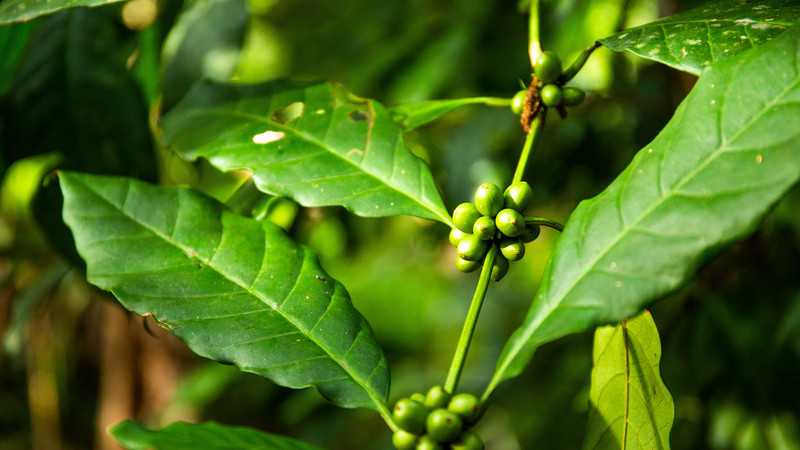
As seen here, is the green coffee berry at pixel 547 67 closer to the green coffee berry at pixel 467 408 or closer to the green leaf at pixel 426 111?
the green leaf at pixel 426 111

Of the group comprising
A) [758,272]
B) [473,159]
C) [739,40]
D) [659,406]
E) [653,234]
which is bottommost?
[758,272]

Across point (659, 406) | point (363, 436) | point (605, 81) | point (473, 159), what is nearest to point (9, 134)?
point (473, 159)

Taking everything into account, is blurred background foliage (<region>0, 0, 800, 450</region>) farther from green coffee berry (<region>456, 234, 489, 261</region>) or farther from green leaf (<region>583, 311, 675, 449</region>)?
green leaf (<region>583, 311, 675, 449</region>)

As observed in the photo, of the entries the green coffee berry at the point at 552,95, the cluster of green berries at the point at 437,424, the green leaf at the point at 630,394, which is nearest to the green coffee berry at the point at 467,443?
the cluster of green berries at the point at 437,424

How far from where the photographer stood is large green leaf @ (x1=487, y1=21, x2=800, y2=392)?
1.35ft

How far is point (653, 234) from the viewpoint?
1.45ft

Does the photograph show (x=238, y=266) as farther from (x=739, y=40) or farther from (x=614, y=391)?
(x=739, y=40)

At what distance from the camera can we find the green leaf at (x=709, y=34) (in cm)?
55

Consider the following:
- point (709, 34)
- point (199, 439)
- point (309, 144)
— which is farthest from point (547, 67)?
point (199, 439)

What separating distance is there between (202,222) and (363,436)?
5.71 feet

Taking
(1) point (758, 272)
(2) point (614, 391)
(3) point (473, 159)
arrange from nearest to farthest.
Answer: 1. (2) point (614, 391)
2. (3) point (473, 159)
3. (1) point (758, 272)

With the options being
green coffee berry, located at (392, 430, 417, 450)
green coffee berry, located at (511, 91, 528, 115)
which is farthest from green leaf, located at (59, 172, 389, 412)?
green coffee berry, located at (511, 91, 528, 115)

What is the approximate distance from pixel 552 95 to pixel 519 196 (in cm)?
14

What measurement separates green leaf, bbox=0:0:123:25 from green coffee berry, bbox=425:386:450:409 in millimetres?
465
